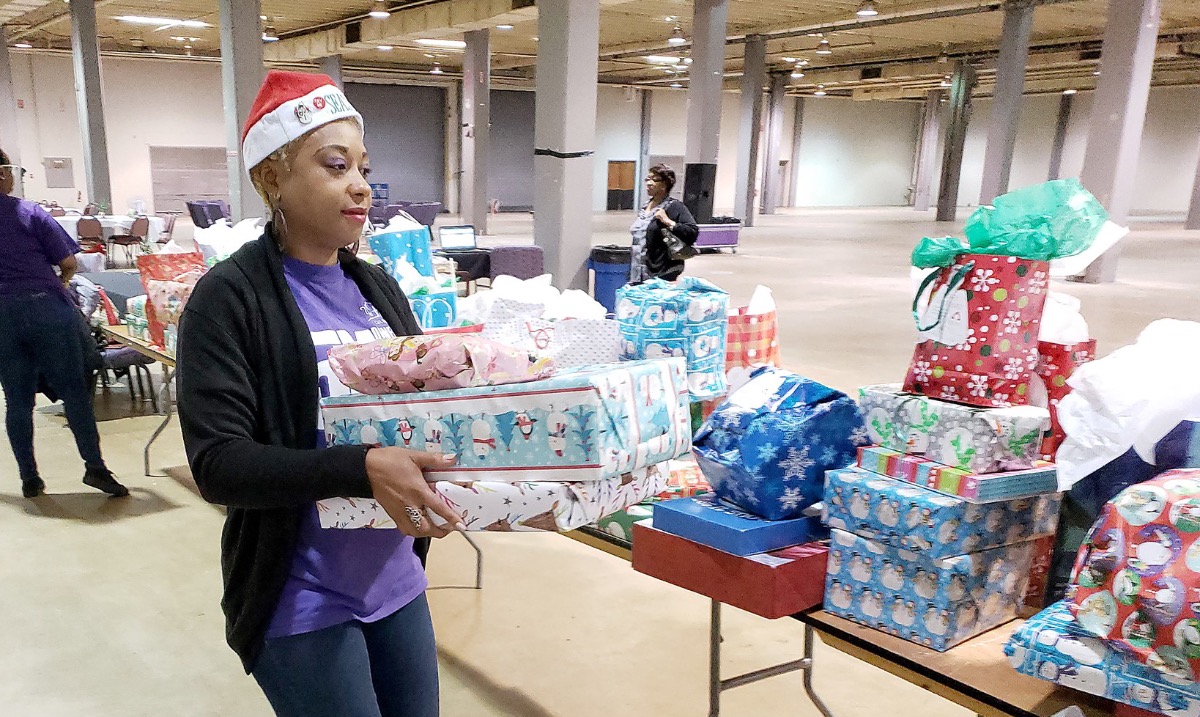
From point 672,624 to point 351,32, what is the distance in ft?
56.2

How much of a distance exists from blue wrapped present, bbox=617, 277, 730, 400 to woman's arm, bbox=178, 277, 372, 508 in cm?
135

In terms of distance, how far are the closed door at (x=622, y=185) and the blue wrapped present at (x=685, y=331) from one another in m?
27.6

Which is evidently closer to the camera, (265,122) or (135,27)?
(265,122)

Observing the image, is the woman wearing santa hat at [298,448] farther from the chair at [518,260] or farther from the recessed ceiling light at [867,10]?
the recessed ceiling light at [867,10]

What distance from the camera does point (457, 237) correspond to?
8.78 metres

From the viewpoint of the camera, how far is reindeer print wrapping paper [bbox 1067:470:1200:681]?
3.80 feet

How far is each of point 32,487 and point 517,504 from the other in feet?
14.7

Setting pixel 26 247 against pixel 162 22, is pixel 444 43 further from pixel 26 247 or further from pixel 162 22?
pixel 26 247

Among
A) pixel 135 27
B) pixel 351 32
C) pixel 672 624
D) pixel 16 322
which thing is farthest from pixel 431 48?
pixel 672 624

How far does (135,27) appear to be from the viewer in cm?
1853

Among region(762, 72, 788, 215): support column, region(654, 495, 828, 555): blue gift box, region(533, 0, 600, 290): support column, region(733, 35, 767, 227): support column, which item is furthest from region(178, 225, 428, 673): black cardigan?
region(762, 72, 788, 215): support column

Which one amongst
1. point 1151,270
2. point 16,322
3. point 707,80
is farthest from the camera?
point 707,80

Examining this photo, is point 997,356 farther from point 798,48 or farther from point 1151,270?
point 798,48

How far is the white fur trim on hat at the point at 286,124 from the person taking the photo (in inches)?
48.2
